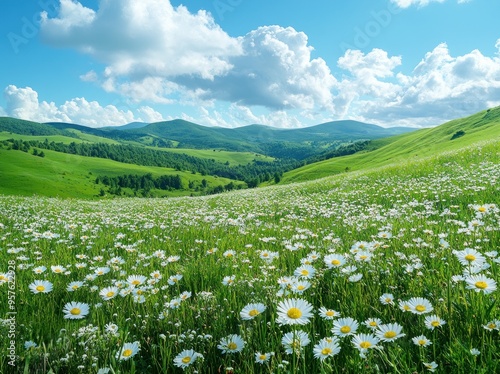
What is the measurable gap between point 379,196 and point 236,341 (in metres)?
11.0

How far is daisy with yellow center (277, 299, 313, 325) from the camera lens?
2005 millimetres

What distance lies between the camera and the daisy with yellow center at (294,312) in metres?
2.00

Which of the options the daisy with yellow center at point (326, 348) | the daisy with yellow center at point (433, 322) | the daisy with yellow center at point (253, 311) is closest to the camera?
the daisy with yellow center at point (326, 348)

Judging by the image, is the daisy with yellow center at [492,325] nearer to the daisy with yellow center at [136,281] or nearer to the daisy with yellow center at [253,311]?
the daisy with yellow center at [253,311]

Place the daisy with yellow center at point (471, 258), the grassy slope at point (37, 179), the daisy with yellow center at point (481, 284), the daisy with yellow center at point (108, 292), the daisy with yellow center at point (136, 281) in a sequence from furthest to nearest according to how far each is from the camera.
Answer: the grassy slope at point (37, 179) < the daisy with yellow center at point (136, 281) < the daisy with yellow center at point (108, 292) < the daisy with yellow center at point (471, 258) < the daisy with yellow center at point (481, 284)

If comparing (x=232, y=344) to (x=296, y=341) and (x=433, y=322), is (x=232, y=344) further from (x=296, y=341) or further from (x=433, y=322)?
(x=433, y=322)

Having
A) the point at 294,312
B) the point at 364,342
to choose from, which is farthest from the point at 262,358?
the point at 364,342

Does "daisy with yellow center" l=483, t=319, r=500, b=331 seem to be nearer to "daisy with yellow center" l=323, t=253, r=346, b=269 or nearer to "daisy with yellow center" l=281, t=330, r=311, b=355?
"daisy with yellow center" l=281, t=330, r=311, b=355

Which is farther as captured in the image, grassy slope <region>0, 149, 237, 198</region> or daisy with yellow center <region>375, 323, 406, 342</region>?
grassy slope <region>0, 149, 237, 198</region>

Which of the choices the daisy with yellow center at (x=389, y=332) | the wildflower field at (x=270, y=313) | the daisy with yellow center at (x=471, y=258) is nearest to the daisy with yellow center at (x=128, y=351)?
the wildflower field at (x=270, y=313)

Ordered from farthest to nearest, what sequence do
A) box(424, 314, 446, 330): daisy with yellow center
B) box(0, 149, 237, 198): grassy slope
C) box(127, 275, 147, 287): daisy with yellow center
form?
box(0, 149, 237, 198): grassy slope → box(127, 275, 147, 287): daisy with yellow center → box(424, 314, 446, 330): daisy with yellow center

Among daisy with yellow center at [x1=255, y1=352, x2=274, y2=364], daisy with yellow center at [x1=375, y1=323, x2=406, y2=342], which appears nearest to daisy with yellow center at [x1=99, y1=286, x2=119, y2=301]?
daisy with yellow center at [x1=255, y1=352, x2=274, y2=364]

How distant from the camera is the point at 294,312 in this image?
2.10m

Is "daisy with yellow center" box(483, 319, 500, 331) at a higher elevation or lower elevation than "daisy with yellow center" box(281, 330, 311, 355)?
higher
